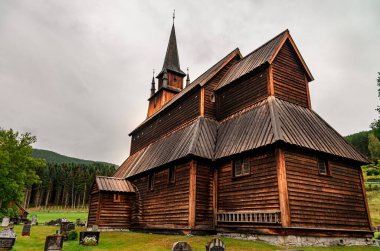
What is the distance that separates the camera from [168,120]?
26391 mm

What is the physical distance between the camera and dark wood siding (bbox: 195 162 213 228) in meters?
16.9

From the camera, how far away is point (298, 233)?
1323 centimetres

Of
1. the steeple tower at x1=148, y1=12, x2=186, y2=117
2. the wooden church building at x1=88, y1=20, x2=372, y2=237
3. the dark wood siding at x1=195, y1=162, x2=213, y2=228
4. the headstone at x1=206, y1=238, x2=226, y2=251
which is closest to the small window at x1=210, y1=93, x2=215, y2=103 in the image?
the wooden church building at x1=88, y1=20, x2=372, y2=237

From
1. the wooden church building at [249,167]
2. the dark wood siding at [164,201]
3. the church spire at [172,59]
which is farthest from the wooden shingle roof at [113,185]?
the church spire at [172,59]

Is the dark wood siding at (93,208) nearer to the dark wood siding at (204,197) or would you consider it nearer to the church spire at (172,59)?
the dark wood siding at (204,197)

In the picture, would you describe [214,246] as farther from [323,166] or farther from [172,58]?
[172,58]

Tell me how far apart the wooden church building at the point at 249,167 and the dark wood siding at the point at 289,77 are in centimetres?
8

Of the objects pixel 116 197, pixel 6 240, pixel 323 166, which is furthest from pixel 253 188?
pixel 116 197

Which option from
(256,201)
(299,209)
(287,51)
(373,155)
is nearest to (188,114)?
(287,51)

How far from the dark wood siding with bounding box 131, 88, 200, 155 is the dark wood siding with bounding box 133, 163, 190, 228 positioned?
4961 mm

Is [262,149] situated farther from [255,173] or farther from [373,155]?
[373,155]

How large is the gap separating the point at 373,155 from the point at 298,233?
99.6m

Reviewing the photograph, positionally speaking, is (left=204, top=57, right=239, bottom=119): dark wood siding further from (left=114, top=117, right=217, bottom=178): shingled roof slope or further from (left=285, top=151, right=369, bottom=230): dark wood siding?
(left=285, top=151, right=369, bottom=230): dark wood siding

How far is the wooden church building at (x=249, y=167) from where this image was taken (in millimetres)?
14328
